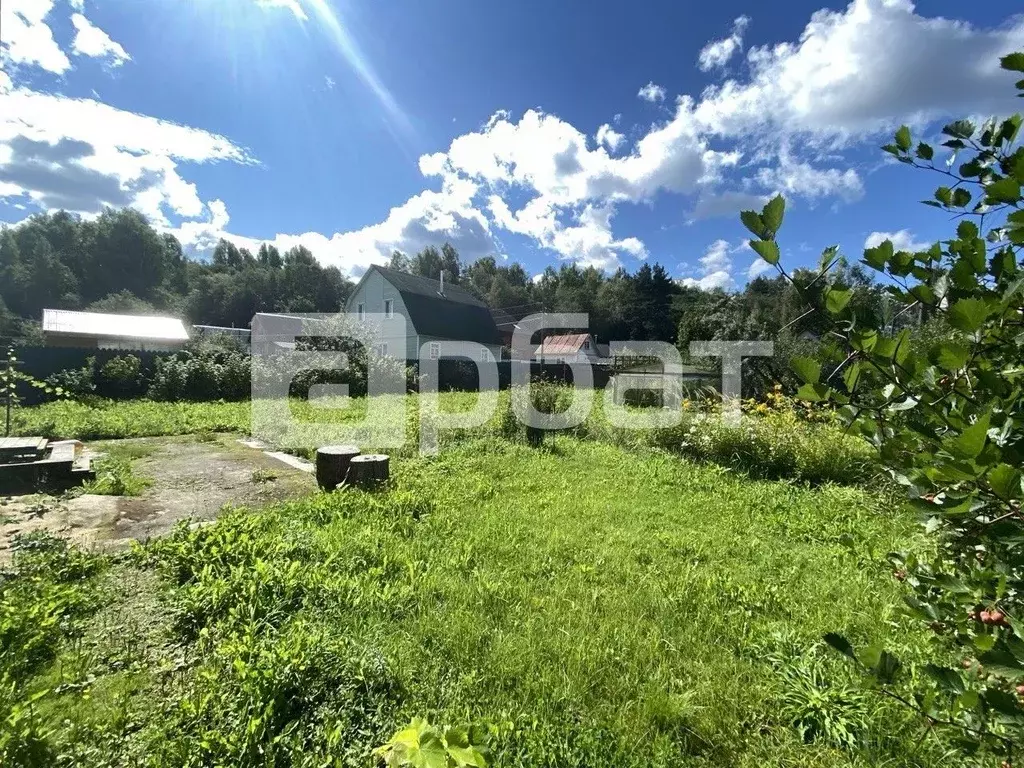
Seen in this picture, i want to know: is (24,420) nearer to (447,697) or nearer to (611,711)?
(447,697)

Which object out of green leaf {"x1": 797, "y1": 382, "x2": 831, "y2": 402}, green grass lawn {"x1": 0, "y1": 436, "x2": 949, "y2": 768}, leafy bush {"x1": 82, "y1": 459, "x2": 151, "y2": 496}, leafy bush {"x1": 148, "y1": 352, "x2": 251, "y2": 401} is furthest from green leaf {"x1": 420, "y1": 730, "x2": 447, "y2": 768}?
leafy bush {"x1": 148, "y1": 352, "x2": 251, "y2": 401}

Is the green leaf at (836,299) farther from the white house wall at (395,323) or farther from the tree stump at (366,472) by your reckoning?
the white house wall at (395,323)

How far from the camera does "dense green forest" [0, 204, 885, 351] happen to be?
139 ft

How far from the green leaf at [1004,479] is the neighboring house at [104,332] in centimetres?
2502

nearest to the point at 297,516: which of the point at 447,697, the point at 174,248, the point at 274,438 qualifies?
the point at 447,697

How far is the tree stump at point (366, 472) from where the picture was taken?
16.8 ft

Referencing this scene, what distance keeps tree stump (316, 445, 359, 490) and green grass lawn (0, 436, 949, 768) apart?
72 centimetres

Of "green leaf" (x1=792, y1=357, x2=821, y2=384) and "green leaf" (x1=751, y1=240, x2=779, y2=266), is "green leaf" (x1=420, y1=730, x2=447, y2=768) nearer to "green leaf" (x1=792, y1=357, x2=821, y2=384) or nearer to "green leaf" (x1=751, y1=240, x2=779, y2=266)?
"green leaf" (x1=792, y1=357, x2=821, y2=384)

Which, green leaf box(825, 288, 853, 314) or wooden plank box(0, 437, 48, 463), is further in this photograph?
wooden plank box(0, 437, 48, 463)

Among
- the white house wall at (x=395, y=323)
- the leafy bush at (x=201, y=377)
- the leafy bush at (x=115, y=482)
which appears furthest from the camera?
the white house wall at (x=395, y=323)

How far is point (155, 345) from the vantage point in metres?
22.2

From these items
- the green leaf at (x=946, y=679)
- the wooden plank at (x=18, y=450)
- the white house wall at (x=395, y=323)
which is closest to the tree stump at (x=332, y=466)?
the wooden plank at (x=18, y=450)

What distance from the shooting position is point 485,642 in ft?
8.42

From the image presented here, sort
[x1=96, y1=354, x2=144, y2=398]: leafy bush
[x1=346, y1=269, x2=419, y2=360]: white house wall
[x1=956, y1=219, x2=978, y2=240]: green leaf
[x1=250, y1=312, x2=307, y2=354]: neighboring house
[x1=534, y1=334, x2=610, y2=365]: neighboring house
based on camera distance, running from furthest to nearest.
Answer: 1. [x1=534, y1=334, x2=610, y2=365]: neighboring house
2. [x1=346, y1=269, x2=419, y2=360]: white house wall
3. [x1=250, y1=312, x2=307, y2=354]: neighboring house
4. [x1=96, y1=354, x2=144, y2=398]: leafy bush
5. [x1=956, y1=219, x2=978, y2=240]: green leaf
